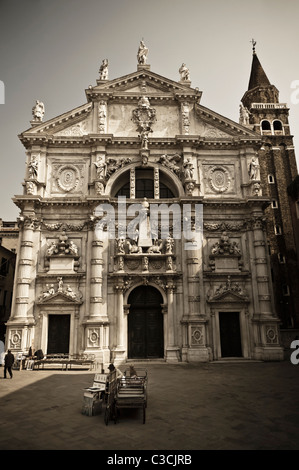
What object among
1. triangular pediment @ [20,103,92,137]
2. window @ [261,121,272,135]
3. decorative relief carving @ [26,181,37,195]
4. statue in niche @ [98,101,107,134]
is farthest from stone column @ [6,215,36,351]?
window @ [261,121,272,135]

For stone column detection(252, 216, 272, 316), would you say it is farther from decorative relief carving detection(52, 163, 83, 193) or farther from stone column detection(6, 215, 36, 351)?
stone column detection(6, 215, 36, 351)

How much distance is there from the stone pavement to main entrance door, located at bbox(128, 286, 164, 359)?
5983 mm

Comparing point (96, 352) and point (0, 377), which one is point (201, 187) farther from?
point (0, 377)

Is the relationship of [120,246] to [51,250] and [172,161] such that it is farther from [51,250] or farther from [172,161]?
[172,161]

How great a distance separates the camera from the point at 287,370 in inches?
708

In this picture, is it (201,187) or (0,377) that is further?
(201,187)

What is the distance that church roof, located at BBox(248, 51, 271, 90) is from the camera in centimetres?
4197

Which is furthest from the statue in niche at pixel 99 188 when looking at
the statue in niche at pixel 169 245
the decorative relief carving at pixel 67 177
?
the statue in niche at pixel 169 245

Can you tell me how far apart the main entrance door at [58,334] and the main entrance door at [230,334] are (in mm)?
10422

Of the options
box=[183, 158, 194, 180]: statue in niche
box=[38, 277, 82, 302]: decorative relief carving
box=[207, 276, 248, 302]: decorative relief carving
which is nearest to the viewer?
box=[38, 277, 82, 302]: decorative relief carving

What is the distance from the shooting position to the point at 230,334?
22.9m

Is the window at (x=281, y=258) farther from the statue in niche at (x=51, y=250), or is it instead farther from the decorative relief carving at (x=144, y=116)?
the statue in niche at (x=51, y=250)

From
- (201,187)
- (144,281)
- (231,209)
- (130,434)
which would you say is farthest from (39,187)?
(130,434)
